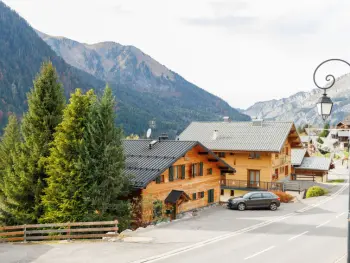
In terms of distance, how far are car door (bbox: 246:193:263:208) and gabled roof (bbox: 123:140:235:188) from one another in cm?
642

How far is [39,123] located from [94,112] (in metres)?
5.61

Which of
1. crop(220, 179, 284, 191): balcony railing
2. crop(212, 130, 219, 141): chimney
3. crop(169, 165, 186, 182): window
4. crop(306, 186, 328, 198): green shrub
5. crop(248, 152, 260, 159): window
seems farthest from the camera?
crop(212, 130, 219, 141): chimney

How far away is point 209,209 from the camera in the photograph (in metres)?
35.8

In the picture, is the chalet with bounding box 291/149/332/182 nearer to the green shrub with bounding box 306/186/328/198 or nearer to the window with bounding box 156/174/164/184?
the green shrub with bounding box 306/186/328/198

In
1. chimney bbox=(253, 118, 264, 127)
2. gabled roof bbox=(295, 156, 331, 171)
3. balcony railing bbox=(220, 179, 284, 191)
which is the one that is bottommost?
balcony railing bbox=(220, 179, 284, 191)

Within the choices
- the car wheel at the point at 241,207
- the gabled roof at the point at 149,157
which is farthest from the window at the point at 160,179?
the car wheel at the point at 241,207

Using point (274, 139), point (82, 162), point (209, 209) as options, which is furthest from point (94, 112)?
point (274, 139)

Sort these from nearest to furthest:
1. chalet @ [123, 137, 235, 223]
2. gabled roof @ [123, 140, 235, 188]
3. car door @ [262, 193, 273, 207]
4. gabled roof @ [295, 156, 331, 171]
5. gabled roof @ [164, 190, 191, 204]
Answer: gabled roof @ [123, 140, 235, 188] < chalet @ [123, 137, 235, 223] < gabled roof @ [164, 190, 191, 204] < car door @ [262, 193, 273, 207] < gabled roof @ [295, 156, 331, 171]

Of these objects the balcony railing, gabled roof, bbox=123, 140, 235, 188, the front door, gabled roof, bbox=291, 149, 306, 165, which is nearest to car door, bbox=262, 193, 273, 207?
gabled roof, bbox=123, 140, 235, 188

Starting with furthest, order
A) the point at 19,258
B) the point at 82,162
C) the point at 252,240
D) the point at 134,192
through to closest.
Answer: the point at 134,192 → the point at 82,162 → the point at 252,240 → the point at 19,258

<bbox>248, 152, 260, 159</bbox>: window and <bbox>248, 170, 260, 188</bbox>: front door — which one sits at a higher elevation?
<bbox>248, 152, 260, 159</bbox>: window

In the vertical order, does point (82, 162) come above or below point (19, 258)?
above

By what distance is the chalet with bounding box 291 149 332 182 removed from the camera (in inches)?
2435

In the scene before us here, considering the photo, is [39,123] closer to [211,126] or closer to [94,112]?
[94,112]
